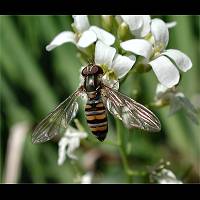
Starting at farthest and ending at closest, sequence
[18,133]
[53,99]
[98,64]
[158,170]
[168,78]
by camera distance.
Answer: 1. [53,99]
2. [18,133]
3. [158,170]
4. [98,64]
5. [168,78]

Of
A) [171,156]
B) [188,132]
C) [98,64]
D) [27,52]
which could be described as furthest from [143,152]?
[98,64]

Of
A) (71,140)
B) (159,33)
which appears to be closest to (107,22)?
(159,33)

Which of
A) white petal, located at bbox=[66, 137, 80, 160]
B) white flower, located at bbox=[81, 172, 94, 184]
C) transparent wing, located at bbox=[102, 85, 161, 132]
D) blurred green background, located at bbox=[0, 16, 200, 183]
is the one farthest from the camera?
blurred green background, located at bbox=[0, 16, 200, 183]

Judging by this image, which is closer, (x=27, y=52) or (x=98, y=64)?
(x=98, y=64)

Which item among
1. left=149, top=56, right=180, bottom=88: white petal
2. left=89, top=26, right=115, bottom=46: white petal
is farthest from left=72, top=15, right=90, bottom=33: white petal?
left=149, top=56, right=180, bottom=88: white petal

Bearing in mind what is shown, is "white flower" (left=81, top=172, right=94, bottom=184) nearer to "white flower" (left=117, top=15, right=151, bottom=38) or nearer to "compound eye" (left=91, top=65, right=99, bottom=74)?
"compound eye" (left=91, top=65, right=99, bottom=74)

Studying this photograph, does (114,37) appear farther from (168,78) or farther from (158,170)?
(158,170)
